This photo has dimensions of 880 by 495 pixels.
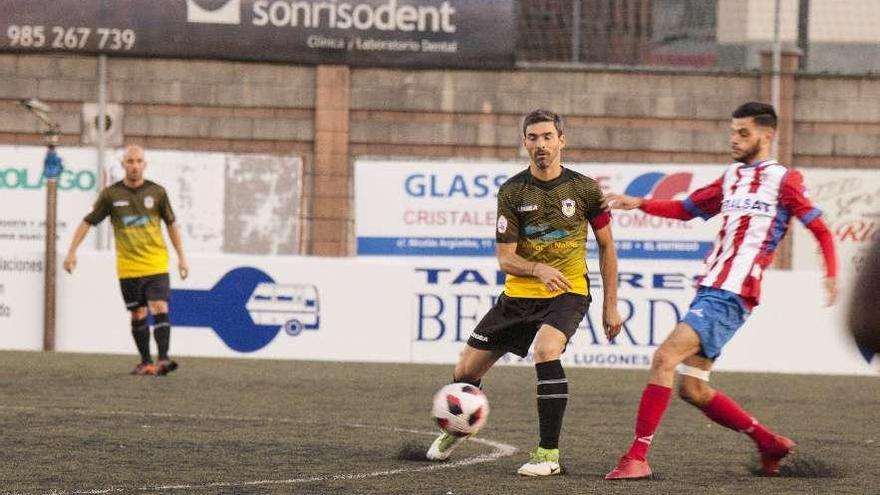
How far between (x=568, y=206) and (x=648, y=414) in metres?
1.00

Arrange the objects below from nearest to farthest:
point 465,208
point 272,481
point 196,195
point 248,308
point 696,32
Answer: point 272,481 → point 248,308 → point 465,208 → point 196,195 → point 696,32

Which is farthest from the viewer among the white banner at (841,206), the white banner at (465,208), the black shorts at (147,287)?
the white banner at (841,206)

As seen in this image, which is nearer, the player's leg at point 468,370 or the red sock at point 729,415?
the red sock at point 729,415

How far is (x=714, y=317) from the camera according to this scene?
25.2 ft

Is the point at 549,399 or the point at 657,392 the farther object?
the point at 549,399

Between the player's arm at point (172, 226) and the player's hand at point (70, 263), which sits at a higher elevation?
the player's arm at point (172, 226)

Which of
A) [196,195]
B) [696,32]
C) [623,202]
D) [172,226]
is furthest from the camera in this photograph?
[696,32]

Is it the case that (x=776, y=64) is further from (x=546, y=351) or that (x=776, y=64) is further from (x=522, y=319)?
(x=546, y=351)

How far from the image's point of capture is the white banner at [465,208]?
21.9 meters


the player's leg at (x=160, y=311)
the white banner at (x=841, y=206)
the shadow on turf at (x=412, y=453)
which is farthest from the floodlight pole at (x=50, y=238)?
the shadow on turf at (x=412, y=453)

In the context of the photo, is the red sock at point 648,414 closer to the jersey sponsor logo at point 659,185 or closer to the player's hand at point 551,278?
the player's hand at point 551,278

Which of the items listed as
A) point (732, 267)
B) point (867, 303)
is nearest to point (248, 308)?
point (732, 267)

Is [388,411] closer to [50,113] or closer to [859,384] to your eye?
[859,384]

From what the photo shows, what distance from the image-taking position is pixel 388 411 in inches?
470
